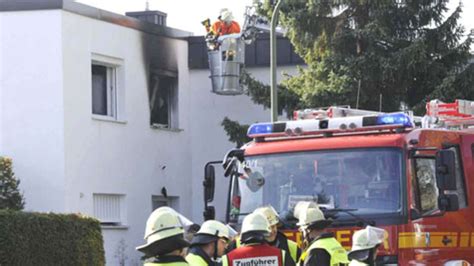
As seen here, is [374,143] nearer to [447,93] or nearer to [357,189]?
[357,189]

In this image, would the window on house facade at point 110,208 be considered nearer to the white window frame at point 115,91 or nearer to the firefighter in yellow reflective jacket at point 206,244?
the white window frame at point 115,91

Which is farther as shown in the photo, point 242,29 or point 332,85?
point 242,29

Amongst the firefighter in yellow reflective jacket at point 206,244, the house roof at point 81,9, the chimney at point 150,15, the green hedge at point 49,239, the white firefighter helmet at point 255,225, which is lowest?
the green hedge at point 49,239

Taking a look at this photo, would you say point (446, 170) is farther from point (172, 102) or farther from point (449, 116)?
point (172, 102)

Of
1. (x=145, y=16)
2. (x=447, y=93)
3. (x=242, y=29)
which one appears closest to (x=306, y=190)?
(x=447, y=93)

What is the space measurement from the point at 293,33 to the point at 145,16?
656cm

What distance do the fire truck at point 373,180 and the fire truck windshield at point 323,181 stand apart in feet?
0.03

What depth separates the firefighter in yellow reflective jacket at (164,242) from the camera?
6.72 m

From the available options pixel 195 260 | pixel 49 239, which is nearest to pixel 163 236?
pixel 195 260

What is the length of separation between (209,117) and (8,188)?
6.59 m

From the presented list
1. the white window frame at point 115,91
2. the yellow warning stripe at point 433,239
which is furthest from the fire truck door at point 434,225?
the white window frame at point 115,91

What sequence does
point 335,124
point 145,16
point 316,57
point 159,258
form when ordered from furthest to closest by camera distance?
1. point 145,16
2. point 316,57
3. point 335,124
4. point 159,258

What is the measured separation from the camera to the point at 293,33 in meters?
24.1

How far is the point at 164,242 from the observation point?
Result: 6734 millimetres
